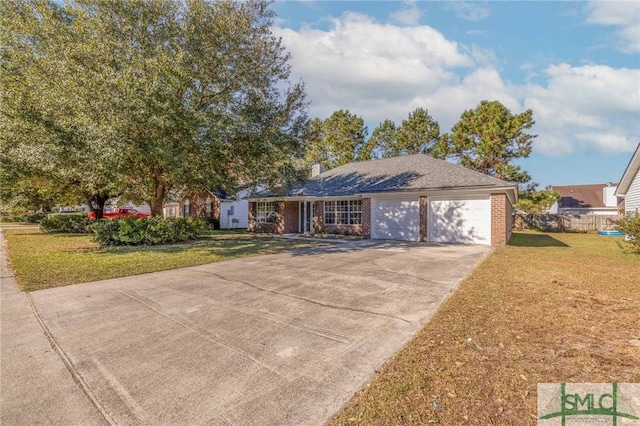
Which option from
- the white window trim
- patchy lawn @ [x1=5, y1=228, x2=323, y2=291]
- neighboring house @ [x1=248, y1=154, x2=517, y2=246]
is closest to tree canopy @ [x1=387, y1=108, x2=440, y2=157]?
neighboring house @ [x1=248, y1=154, x2=517, y2=246]

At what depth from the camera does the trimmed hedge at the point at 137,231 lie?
13.2m

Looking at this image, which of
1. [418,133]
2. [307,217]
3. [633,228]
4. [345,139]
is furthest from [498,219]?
[345,139]

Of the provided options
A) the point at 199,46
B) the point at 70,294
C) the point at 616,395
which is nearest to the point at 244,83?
the point at 199,46

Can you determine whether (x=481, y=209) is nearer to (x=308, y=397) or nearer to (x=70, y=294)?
(x=308, y=397)

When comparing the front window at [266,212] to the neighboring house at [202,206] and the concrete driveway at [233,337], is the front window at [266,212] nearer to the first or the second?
the neighboring house at [202,206]

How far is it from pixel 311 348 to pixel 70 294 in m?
5.25

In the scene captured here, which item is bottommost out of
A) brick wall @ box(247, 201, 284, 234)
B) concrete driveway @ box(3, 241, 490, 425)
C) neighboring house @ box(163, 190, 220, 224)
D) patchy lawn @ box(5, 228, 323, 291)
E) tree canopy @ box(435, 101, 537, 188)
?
concrete driveway @ box(3, 241, 490, 425)

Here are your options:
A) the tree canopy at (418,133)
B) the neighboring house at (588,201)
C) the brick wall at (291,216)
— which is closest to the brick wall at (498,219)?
the brick wall at (291,216)

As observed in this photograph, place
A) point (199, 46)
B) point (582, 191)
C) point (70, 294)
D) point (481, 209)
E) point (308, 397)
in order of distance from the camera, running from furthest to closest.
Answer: point (582, 191)
point (481, 209)
point (199, 46)
point (70, 294)
point (308, 397)

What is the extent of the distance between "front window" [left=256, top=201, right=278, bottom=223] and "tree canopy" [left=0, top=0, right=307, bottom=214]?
8410mm

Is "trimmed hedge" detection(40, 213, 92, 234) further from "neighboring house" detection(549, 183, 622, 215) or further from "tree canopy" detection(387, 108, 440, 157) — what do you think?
"neighboring house" detection(549, 183, 622, 215)

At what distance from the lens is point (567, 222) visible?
24938 mm

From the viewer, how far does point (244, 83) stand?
41.7ft

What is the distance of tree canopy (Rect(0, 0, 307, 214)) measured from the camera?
9.51 meters
